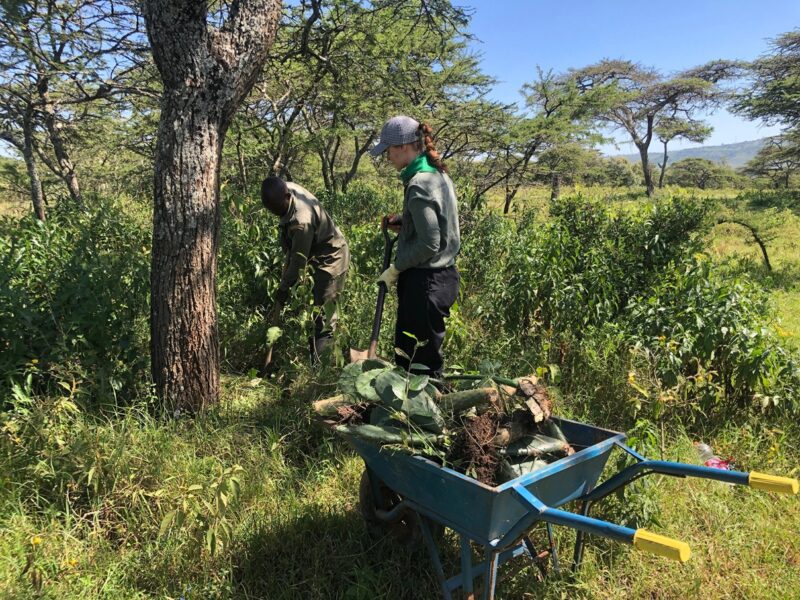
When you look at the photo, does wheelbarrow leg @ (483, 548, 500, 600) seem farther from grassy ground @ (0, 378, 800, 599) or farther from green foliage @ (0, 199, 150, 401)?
green foliage @ (0, 199, 150, 401)

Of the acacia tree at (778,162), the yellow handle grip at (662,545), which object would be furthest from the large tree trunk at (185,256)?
the acacia tree at (778,162)

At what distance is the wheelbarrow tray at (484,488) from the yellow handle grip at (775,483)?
0.55 m

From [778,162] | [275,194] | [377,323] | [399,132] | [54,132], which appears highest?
[778,162]

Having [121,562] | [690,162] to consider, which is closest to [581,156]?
[121,562]

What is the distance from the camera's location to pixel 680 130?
1075 inches

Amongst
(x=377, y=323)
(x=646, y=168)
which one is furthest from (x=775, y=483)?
(x=646, y=168)

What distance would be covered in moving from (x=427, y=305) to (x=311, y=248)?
1.51 meters

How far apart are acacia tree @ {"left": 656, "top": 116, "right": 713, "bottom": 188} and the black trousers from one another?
1097 inches

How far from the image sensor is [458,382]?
2818 millimetres

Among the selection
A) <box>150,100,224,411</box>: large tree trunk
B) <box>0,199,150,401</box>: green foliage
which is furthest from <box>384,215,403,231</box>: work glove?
<box>0,199,150,401</box>: green foliage

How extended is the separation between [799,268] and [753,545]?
8415mm

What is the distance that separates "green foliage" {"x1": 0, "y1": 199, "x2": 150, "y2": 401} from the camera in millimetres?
3141

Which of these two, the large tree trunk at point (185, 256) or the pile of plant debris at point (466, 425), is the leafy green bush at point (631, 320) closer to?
the pile of plant debris at point (466, 425)

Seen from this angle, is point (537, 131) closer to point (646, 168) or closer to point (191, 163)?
point (191, 163)
